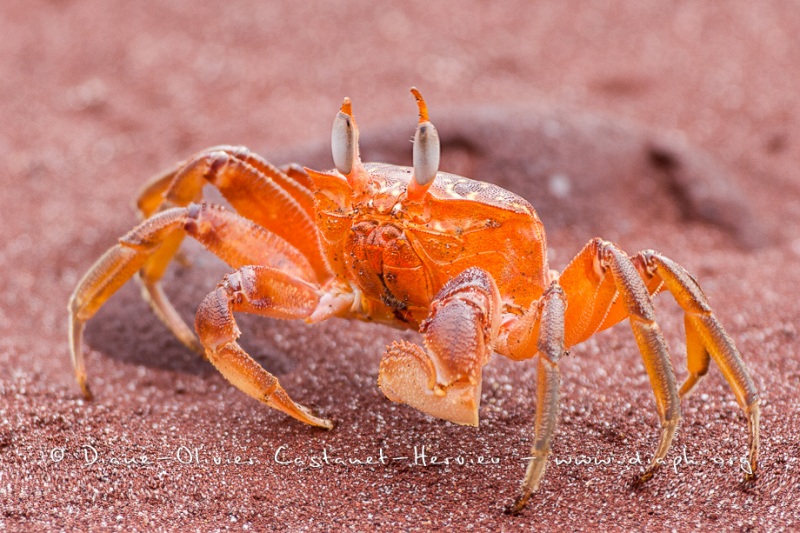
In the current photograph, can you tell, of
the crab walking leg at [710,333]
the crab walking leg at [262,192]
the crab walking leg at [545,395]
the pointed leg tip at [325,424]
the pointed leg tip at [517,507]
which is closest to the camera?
the crab walking leg at [545,395]

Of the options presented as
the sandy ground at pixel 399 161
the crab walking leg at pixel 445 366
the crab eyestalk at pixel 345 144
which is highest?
the crab eyestalk at pixel 345 144

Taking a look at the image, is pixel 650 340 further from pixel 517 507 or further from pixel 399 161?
pixel 399 161

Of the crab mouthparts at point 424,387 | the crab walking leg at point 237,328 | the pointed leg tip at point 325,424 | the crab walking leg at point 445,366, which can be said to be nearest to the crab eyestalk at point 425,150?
the crab walking leg at point 445,366

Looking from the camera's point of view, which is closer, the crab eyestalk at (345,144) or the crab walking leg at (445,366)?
the crab walking leg at (445,366)

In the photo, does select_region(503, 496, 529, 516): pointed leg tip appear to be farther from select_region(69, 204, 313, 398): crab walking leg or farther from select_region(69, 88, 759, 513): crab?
select_region(69, 204, 313, 398): crab walking leg

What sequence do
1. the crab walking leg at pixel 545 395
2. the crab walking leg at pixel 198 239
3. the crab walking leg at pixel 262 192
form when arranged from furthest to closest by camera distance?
the crab walking leg at pixel 262 192, the crab walking leg at pixel 198 239, the crab walking leg at pixel 545 395

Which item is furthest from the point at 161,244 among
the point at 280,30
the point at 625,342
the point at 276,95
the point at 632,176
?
the point at 280,30

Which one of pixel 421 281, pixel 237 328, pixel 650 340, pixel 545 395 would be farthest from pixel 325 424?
pixel 650 340

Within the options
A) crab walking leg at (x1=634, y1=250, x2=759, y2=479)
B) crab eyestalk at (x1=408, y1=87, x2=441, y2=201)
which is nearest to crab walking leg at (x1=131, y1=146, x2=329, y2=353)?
crab eyestalk at (x1=408, y1=87, x2=441, y2=201)

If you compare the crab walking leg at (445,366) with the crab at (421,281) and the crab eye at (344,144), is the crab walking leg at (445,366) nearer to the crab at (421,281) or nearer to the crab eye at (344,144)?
the crab at (421,281)
